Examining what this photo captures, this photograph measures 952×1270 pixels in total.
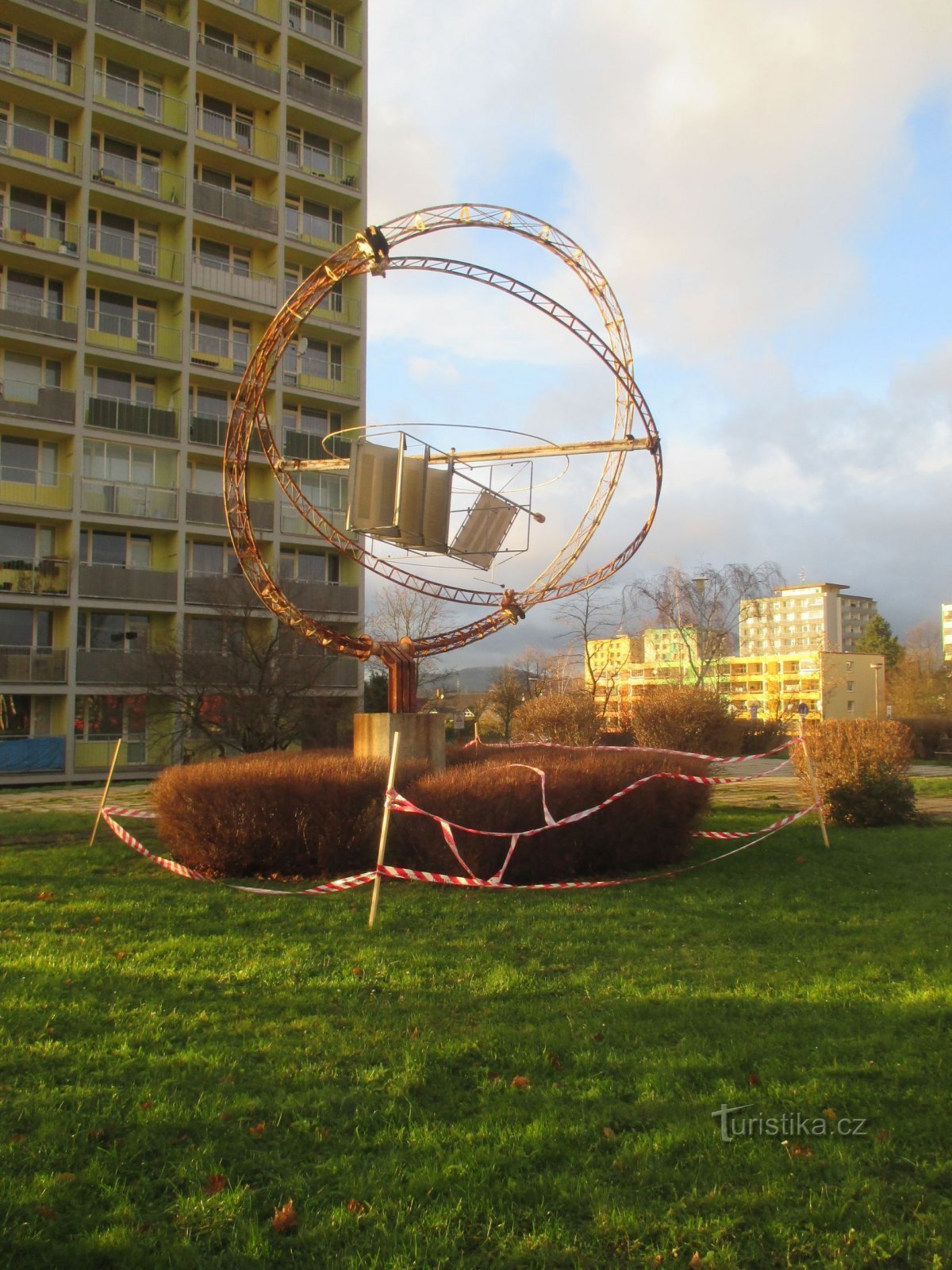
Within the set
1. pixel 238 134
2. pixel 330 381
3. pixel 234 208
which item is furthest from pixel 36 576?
pixel 238 134

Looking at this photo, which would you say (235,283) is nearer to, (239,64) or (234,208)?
(234,208)

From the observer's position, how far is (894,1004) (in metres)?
5.88

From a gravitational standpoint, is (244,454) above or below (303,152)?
below

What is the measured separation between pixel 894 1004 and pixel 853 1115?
1.72 metres

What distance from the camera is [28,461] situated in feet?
108

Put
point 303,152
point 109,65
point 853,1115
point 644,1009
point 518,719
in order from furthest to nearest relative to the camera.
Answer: point 303,152 < point 109,65 < point 518,719 < point 644,1009 < point 853,1115

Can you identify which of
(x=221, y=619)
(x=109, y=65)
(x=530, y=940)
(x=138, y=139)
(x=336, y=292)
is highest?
(x=109, y=65)

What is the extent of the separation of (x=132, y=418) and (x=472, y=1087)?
33245mm

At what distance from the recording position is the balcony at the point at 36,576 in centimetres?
3180

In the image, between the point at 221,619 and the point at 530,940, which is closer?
the point at 530,940

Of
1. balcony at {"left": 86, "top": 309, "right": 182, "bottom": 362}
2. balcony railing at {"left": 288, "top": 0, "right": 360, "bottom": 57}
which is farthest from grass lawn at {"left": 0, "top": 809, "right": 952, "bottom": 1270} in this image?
balcony railing at {"left": 288, "top": 0, "right": 360, "bottom": 57}

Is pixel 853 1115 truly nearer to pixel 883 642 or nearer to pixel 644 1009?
pixel 644 1009

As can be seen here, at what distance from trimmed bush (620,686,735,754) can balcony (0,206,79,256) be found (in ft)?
79.8

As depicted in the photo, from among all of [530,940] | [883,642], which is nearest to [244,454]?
[530,940]
